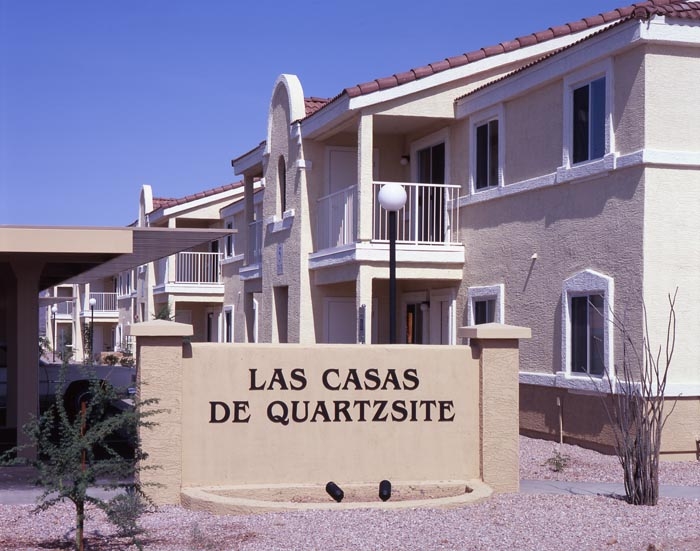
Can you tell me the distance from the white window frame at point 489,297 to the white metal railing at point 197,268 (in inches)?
832

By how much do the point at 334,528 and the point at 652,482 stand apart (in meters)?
3.32

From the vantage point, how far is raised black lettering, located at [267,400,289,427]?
10.9 meters

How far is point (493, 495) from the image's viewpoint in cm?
1088

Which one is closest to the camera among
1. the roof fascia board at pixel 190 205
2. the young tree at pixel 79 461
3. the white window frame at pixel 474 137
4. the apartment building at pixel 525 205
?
the young tree at pixel 79 461

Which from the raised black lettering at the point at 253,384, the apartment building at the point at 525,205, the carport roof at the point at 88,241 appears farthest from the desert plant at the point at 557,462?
the carport roof at the point at 88,241

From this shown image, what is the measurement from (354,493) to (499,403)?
1.76 meters

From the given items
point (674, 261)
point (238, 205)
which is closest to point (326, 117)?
point (674, 261)

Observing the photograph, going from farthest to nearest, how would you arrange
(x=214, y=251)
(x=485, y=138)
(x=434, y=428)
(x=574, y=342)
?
(x=214, y=251) → (x=485, y=138) → (x=574, y=342) → (x=434, y=428)

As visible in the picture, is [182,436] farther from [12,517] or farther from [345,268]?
[345,268]

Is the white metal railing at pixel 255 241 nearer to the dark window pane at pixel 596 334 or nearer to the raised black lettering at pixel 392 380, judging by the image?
the dark window pane at pixel 596 334

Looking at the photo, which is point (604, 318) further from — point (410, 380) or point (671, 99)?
point (410, 380)

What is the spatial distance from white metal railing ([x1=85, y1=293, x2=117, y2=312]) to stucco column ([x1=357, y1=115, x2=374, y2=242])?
39739 millimetres

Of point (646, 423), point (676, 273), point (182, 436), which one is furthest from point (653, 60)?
point (182, 436)

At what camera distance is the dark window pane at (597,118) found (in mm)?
15312
